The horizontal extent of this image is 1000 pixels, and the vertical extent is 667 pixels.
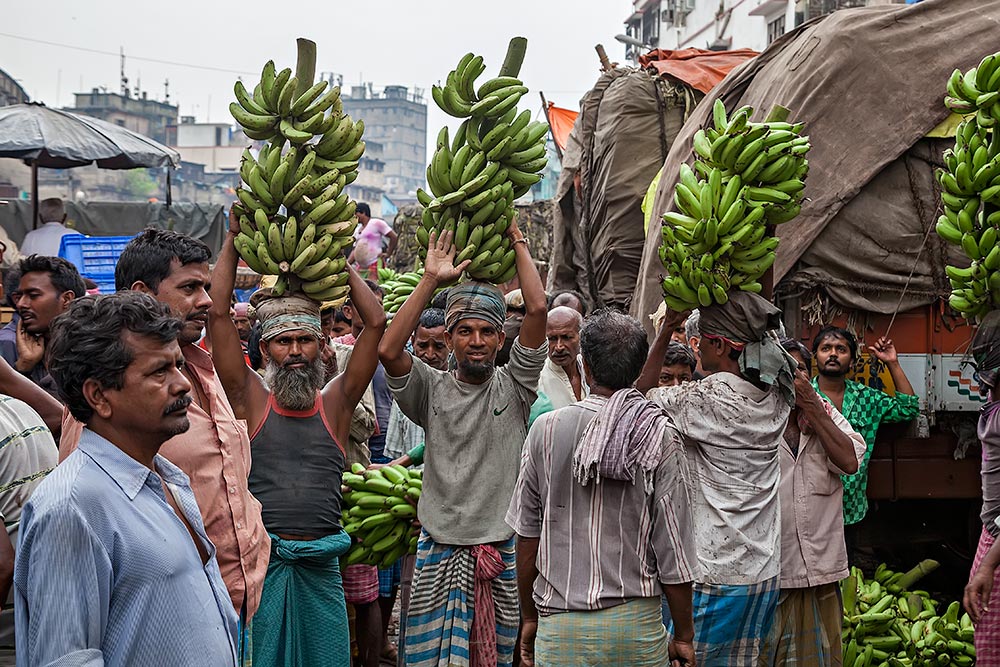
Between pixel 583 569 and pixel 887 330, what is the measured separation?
3577mm

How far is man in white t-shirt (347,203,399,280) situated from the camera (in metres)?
12.9

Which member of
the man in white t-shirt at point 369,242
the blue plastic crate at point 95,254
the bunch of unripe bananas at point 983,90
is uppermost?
the man in white t-shirt at point 369,242

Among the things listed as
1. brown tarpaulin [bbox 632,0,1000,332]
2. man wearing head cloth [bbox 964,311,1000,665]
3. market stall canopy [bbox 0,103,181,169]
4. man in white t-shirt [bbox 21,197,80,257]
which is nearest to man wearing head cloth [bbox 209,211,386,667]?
man wearing head cloth [bbox 964,311,1000,665]

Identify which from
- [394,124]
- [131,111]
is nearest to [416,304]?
[131,111]

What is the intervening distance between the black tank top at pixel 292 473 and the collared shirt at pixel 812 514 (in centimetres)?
209

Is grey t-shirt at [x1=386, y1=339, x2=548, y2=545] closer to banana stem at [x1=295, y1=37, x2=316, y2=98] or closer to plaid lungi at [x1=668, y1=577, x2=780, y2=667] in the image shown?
plaid lungi at [x1=668, y1=577, x2=780, y2=667]

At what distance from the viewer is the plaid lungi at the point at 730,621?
4.32 metres

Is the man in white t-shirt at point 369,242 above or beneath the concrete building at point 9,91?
beneath

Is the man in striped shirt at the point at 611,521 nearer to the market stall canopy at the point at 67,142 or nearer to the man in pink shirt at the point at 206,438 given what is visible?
the man in pink shirt at the point at 206,438

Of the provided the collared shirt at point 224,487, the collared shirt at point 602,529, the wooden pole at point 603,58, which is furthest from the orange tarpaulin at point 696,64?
the collared shirt at point 224,487

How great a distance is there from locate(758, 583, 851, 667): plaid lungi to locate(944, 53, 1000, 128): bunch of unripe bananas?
225 centimetres

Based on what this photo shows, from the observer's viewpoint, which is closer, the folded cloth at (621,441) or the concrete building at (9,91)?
the folded cloth at (621,441)

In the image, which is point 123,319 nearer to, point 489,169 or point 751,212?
point 489,169

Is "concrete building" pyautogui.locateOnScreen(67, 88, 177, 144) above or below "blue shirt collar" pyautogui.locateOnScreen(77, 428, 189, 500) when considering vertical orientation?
above
